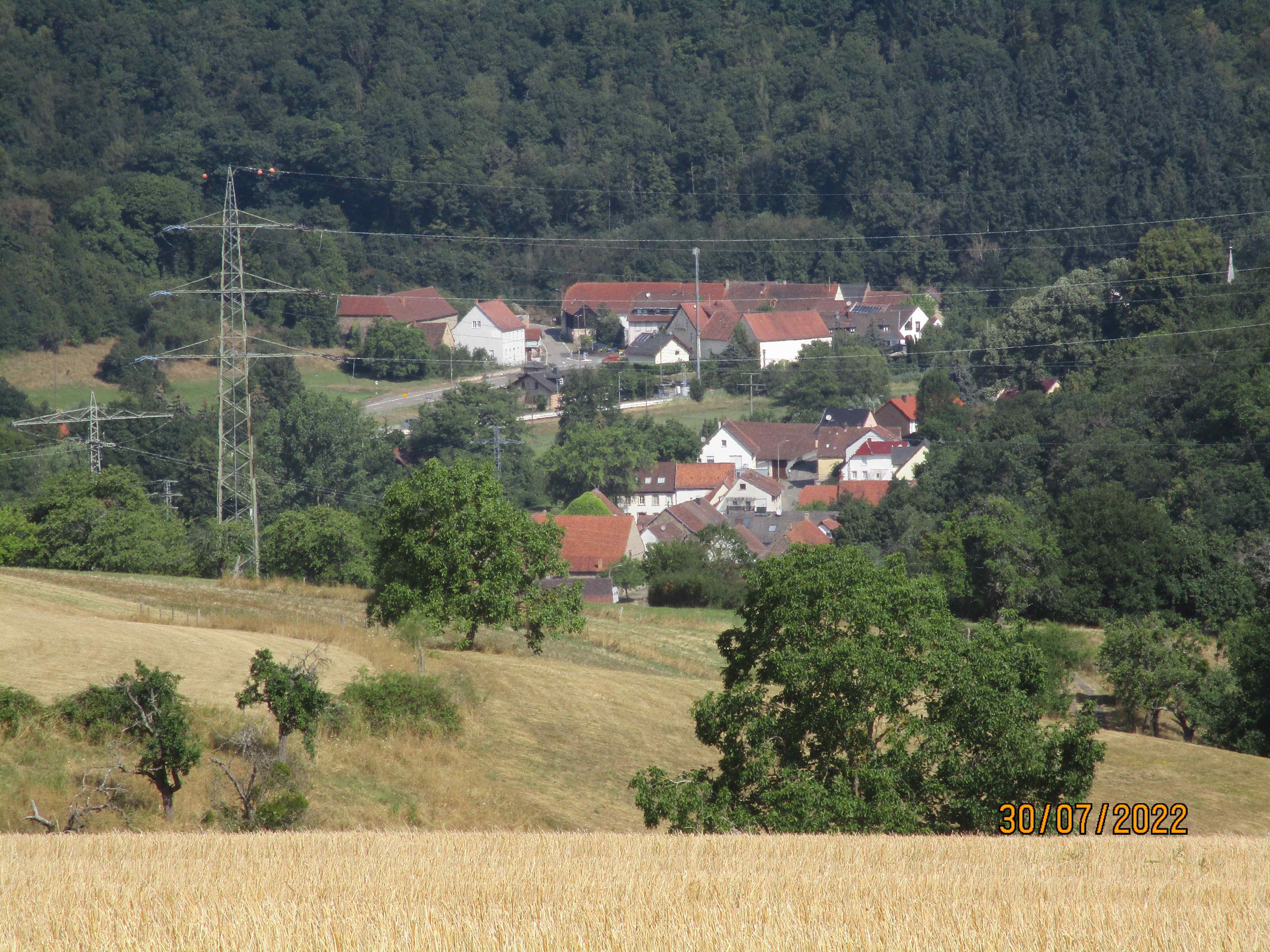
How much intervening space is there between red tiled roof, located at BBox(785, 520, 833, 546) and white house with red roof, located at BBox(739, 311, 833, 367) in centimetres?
4162

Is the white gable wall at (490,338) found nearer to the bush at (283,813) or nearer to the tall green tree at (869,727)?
the bush at (283,813)

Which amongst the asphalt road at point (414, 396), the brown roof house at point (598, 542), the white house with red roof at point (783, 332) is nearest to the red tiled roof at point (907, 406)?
the white house with red roof at point (783, 332)

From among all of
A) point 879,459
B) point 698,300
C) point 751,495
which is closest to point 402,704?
point 751,495

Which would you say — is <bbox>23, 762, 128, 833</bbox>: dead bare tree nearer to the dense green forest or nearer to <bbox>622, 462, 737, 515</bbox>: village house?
<bbox>622, 462, 737, 515</bbox>: village house

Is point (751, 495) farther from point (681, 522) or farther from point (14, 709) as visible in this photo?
point (14, 709)

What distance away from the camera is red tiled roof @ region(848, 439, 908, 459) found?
89500 millimetres

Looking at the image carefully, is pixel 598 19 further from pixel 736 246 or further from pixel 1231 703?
pixel 1231 703

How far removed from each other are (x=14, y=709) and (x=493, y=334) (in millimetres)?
105548

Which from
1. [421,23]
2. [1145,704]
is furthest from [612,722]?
[421,23]

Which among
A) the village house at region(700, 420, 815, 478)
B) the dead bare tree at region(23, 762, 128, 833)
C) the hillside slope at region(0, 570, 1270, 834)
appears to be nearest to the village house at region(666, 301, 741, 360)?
the village house at region(700, 420, 815, 478)

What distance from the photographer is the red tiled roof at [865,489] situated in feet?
273

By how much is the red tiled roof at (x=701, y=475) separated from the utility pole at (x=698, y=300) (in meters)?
15.0

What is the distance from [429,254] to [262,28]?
60820 mm
